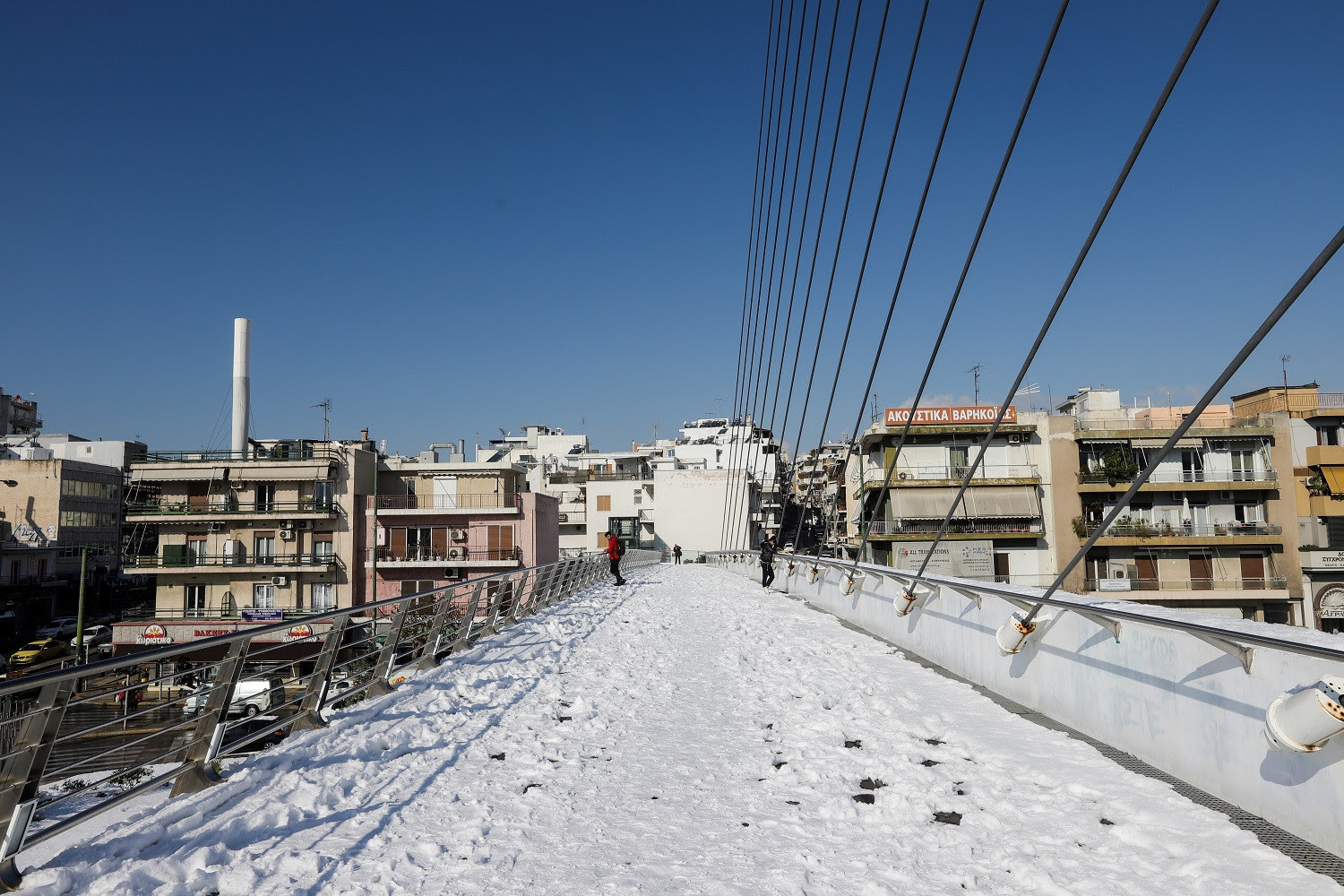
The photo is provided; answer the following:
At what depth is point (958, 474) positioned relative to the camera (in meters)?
43.8

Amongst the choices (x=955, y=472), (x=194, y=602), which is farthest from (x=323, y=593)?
(x=955, y=472)

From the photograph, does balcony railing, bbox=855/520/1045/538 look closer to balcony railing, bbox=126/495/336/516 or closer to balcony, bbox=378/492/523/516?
balcony, bbox=378/492/523/516

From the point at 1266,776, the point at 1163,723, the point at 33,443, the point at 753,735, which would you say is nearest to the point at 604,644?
the point at 753,735

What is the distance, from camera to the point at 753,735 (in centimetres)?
688

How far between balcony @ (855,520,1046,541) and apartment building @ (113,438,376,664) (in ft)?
90.1

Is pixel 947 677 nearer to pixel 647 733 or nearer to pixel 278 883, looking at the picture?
pixel 647 733

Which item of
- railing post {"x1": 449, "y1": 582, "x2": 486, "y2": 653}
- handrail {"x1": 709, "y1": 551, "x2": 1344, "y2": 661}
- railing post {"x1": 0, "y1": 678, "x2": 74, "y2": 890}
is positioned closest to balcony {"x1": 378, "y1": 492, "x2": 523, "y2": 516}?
railing post {"x1": 449, "y1": 582, "x2": 486, "y2": 653}

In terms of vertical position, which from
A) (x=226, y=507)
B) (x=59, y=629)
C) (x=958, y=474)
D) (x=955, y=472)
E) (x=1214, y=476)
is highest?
(x=955, y=472)

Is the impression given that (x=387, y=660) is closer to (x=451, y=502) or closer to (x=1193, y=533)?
(x=451, y=502)

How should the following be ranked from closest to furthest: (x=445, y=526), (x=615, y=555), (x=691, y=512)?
1. (x=615, y=555)
2. (x=445, y=526)
3. (x=691, y=512)

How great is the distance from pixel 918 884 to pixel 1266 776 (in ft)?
6.41

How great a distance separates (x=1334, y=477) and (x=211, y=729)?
137ft

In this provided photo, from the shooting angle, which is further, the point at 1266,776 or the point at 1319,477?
the point at 1319,477

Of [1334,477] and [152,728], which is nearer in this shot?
[152,728]
